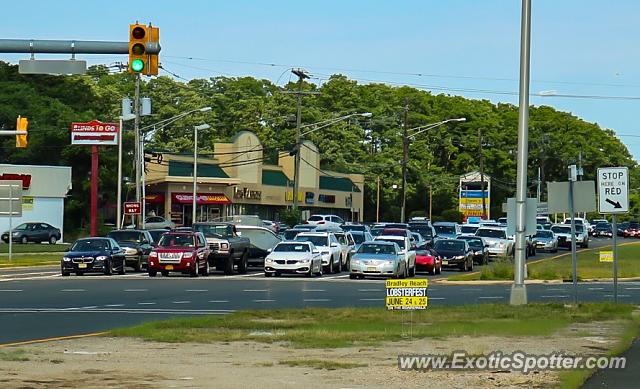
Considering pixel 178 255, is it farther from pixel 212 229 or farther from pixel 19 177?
pixel 19 177

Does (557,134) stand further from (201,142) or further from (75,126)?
(75,126)

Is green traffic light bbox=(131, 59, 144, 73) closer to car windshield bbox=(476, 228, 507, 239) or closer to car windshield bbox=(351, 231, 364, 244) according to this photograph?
car windshield bbox=(351, 231, 364, 244)

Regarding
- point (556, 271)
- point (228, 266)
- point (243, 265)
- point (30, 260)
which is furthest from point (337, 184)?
point (228, 266)

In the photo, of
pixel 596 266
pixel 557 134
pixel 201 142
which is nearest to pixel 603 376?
pixel 596 266

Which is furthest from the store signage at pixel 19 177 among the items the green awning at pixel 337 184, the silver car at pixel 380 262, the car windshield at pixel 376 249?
the silver car at pixel 380 262

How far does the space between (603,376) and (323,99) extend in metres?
107

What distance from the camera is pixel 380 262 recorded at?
4444 centimetres

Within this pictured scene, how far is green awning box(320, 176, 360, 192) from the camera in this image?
355 feet

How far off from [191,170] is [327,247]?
155 ft

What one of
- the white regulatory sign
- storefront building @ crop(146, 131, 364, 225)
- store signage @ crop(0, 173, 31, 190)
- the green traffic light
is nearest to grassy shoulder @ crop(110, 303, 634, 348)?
the white regulatory sign

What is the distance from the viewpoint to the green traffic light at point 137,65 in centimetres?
2394

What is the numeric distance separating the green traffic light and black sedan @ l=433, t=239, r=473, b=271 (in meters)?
30.5

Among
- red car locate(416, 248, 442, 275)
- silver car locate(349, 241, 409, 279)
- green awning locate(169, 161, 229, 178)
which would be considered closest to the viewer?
silver car locate(349, 241, 409, 279)

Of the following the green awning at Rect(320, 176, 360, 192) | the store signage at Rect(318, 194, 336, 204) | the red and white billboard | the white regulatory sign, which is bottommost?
the white regulatory sign
